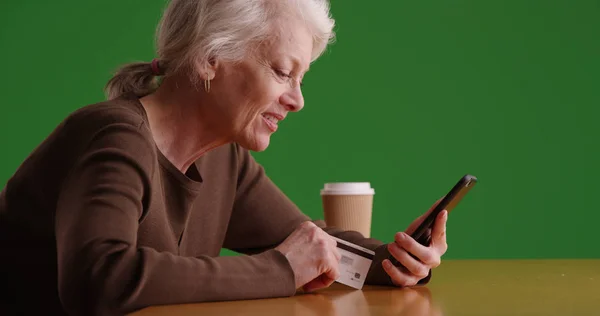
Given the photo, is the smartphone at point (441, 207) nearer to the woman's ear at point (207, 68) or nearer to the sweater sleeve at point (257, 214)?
the sweater sleeve at point (257, 214)

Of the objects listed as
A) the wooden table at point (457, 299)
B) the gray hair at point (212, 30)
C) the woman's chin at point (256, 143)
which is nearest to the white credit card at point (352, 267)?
the wooden table at point (457, 299)

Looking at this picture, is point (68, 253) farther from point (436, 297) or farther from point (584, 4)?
point (584, 4)

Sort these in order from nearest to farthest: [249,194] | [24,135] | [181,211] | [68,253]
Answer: [68,253], [181,211], [249,194], [24,135]

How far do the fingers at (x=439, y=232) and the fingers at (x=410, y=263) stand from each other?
65mm

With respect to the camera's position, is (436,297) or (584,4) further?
(584,4)

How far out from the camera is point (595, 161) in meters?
3.33

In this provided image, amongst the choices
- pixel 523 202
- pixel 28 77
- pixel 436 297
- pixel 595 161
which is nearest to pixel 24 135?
pixel 28 77

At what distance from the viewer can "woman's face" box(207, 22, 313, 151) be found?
154 centimetres

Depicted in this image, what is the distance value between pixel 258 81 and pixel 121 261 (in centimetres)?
51

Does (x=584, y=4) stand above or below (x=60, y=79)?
above

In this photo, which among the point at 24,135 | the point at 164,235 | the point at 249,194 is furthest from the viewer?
the point at 24,135

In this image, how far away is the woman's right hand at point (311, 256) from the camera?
50.6 inches

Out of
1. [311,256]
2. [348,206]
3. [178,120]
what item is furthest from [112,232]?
[348,206]

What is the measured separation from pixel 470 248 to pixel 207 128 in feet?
6.34
